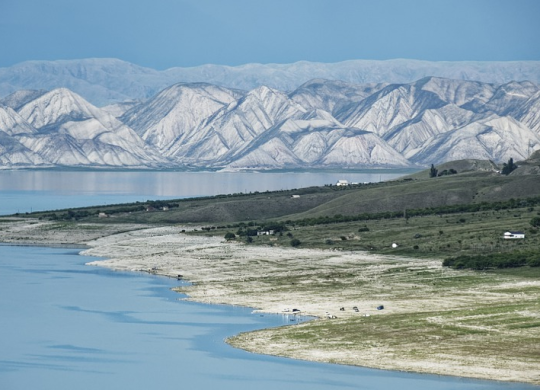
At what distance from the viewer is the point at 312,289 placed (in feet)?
320

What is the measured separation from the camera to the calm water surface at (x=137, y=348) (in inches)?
2525

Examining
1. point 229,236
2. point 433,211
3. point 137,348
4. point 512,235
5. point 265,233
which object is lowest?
point 137,348

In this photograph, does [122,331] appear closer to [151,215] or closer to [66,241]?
[66,241]

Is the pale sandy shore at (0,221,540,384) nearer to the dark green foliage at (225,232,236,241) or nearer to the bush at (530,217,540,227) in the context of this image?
the dark green foliage at (225,232,236,241)

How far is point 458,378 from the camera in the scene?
208ft

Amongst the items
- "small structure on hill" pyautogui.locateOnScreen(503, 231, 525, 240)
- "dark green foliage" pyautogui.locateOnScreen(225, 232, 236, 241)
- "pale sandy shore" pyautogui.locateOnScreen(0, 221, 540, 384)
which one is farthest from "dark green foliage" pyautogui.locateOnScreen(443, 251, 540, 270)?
"dark green foliage" pyautogui.locateOnScreen(225, 232, 236, 241)

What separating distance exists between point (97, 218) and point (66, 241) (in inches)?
Answer: 989

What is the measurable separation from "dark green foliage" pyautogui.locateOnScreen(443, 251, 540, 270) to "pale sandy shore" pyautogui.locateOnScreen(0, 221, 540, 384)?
255 centimetres

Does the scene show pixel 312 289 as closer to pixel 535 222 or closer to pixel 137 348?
pixel 137 348

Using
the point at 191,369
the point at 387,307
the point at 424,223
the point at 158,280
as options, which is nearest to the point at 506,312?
the point at 387,307

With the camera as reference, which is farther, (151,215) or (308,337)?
(151,215)

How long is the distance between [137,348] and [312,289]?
26.3 metres

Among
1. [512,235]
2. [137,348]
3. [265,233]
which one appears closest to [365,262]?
[512,235]

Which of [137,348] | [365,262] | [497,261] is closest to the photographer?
[137,348]
